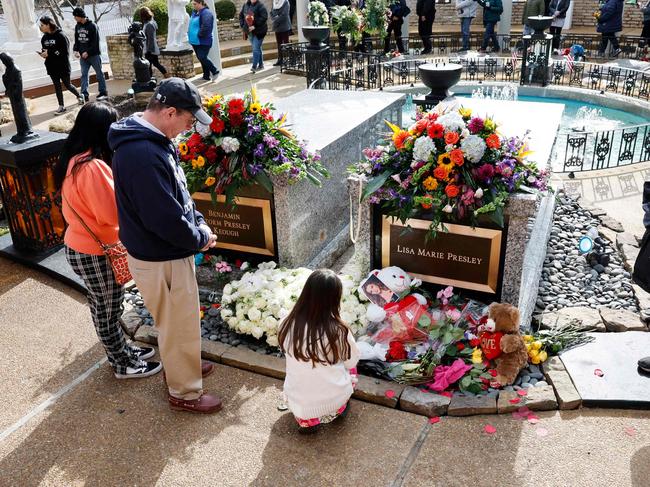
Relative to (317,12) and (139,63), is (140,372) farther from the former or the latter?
(317,12)

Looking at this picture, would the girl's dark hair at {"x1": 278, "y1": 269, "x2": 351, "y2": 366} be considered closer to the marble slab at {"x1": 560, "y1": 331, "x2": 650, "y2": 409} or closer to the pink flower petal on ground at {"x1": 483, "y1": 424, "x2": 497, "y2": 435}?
the pink flower petal on ground at {"x1": 483, "y1": 424, "x2": 497, "y2": 435}

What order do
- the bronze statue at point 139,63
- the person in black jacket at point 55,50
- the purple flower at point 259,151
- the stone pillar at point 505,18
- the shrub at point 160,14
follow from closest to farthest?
the purple flower at point 259,151, the person in black jacket at point 55,50, the bronze statue at point 139,63, the shrub at point 160,14, the stone pillar at point 505,18

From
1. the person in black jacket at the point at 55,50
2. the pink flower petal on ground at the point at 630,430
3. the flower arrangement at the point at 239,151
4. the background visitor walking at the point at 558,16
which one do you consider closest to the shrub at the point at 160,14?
the person in black jacket at the point at 55,50

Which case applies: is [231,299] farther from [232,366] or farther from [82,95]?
[82,95]

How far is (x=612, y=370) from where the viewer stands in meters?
3.95

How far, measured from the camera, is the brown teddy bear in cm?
385

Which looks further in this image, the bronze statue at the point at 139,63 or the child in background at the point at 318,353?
the bronze statue at the point at 139,63

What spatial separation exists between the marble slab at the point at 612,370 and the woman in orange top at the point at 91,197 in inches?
117

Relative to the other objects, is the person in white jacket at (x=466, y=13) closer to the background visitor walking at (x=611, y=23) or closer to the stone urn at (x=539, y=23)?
the background visitor walking at (x=611, y=23)

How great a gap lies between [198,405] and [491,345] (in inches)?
73.0

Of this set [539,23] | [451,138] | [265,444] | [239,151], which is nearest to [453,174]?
[451,138]

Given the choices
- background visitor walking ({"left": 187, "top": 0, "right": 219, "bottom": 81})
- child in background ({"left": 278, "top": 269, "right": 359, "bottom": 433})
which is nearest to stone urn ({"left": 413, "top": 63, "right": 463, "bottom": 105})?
child in background ({"left": 278, "top": 269, "right": 359, "bottom": 433})

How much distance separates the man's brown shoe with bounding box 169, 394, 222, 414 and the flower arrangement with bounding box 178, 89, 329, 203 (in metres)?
1.68

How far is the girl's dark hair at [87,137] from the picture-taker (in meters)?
3.55
